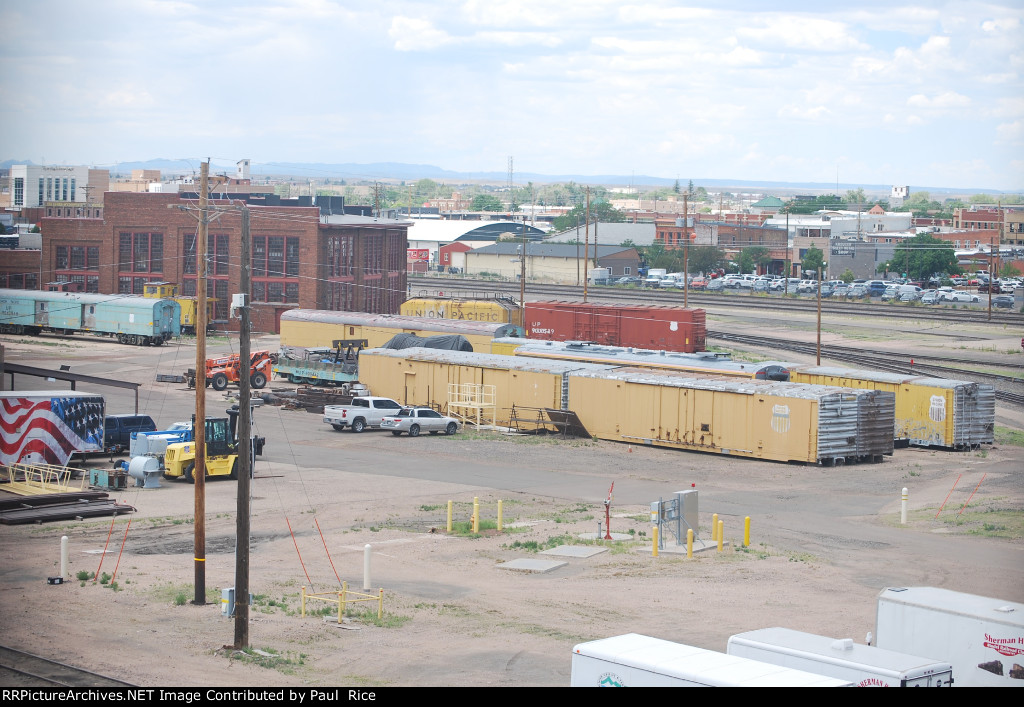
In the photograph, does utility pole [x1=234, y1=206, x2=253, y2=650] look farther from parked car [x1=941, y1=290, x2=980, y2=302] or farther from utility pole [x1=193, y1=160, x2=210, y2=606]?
parked car [x1=941, y1=290, x2=980, y2=302]

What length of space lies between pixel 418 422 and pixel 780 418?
1347 centimetres

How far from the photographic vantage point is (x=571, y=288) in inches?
4309

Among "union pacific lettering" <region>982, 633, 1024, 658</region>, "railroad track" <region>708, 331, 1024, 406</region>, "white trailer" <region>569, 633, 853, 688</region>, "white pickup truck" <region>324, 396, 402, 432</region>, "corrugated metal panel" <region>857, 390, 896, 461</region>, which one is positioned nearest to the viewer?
"white trailer" <region>569, 633, 853, 688</region>

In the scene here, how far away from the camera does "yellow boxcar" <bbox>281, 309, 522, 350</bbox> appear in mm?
56094

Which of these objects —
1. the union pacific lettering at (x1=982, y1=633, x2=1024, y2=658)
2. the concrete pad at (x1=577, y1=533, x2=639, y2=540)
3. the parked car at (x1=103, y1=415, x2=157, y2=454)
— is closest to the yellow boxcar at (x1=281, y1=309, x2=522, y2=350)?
the parked car at (x1=103, y1=415, x2=157, y2=454)

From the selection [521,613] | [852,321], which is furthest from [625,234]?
[521,613]

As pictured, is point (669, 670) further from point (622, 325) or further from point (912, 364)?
point (622, 325)

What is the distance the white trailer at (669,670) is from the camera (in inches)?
486

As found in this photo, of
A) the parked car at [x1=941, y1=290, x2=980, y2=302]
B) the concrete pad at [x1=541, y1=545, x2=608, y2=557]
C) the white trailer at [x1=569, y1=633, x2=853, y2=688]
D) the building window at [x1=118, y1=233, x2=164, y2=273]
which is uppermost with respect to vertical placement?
the building window at [x1=118, y1=233, x2=164, y2=273]

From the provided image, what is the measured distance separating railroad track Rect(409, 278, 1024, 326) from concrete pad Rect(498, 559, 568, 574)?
57.1 m

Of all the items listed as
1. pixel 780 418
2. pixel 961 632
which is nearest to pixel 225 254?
pixel 780 418

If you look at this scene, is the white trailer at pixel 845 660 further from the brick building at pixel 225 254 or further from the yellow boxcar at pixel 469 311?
the brick building at pixel 225 254
